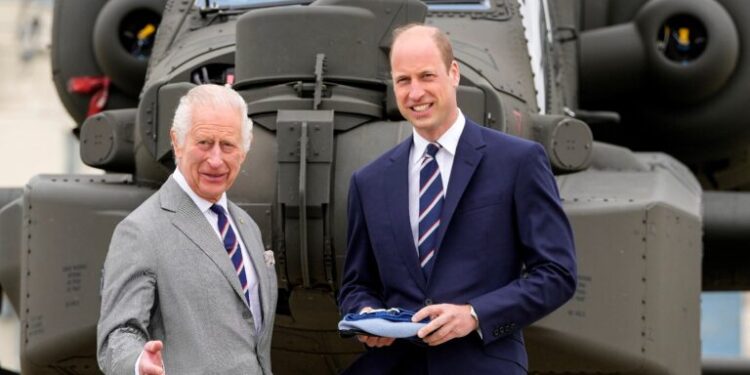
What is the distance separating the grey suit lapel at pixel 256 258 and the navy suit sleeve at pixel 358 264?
10.2 inches

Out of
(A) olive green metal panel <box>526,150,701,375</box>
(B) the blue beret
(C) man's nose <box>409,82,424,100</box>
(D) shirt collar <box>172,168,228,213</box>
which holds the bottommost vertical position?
(A) olive green metal panel <box>526,150,701,375</box>

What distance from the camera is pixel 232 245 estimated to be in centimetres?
388

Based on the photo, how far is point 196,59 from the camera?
638cm

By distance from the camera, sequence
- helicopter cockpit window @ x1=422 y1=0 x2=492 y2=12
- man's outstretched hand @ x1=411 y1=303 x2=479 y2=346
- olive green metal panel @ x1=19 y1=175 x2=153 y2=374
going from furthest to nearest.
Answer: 1. helicopter cockpit window @ x1=422 y1=0 x2=492 y2=12
2. olive green metal panel @ x1=19 y1=175 x2=153 y2=374
3. man's outstretched hand @ x1=411 y1=303 x2=479 y2=346

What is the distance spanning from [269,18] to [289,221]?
800 millimetres

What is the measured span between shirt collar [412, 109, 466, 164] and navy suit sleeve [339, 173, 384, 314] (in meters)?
0.20

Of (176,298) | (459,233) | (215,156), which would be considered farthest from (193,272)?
(459,233)

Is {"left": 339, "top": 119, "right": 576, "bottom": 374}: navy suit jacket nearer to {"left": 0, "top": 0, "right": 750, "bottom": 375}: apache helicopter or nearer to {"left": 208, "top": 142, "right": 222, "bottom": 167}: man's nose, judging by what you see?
{"left": 208, "top": 142, "right": 222, "bottom": 167}: man's nose

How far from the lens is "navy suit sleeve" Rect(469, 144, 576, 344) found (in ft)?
12.7

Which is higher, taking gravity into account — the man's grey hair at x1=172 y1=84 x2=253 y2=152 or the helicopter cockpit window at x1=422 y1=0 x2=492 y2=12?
the man's grey hair at x1=172 y1=84 x2=253 y2=152

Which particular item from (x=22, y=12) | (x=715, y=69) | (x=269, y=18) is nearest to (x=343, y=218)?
(x=269, y=18)

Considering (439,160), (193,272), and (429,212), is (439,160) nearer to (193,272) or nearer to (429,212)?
(429,212)

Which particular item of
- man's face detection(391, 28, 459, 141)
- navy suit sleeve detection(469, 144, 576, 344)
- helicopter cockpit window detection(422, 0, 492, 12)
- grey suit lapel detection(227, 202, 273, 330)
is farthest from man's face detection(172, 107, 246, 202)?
helicopter cockpit window detection(422, 0, 492, 12)

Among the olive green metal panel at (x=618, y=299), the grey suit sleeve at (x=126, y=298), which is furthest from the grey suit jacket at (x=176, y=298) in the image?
the olive green metal panel at (x=618, y=299)
